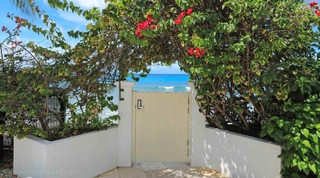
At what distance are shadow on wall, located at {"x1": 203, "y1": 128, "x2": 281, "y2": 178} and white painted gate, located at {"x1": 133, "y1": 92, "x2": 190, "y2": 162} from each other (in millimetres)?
552

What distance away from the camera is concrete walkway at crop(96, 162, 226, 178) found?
4.83 metres

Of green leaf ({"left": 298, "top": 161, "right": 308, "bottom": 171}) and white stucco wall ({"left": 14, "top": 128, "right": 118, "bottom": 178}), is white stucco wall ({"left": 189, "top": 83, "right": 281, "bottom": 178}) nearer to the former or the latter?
green leaf ({"left": 298, "top": 161, "right": 308, "bottom": 171})

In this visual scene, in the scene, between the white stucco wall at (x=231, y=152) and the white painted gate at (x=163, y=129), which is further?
the white painted gate at (x=163, y=129)

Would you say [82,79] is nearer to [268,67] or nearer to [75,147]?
[75,147]

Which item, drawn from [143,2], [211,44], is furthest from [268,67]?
[143,2]

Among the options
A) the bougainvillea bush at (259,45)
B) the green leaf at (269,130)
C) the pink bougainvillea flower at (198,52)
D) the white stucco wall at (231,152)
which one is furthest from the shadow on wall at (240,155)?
the pink bougainvillea flower at (198,52)

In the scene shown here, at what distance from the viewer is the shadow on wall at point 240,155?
390 centimetres

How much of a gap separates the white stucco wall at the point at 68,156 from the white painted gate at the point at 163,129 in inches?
25.8

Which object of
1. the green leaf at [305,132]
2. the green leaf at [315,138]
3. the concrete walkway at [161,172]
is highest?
the green leaf at [305,132]

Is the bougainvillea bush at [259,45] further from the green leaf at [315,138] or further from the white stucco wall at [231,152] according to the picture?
the white stucco wall at [231,152]

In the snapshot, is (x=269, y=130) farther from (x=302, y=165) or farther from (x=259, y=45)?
(x=259, y=45)

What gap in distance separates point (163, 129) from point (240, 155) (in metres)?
1.72

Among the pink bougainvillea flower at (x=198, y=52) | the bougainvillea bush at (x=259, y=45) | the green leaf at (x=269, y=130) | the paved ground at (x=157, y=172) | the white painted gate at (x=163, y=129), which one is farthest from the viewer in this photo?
the white painted gate at (x=163, y=129)

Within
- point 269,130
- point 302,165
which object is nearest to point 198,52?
point 269,130
